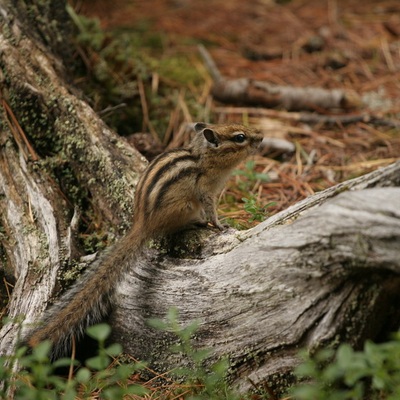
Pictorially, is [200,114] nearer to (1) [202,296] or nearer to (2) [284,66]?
(2) [284,66]

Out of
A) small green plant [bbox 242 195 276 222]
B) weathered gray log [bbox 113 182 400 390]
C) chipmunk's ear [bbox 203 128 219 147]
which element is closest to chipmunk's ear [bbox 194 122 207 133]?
chipmunk's ear [bbox 203 128 219 147]

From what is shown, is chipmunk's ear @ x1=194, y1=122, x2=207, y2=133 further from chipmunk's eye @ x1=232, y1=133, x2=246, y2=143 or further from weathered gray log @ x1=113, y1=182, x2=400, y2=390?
weathered gray log @ x1=113, y1=182, x2=400, y2=390

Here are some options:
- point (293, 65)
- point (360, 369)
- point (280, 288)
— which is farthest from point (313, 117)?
point (360, 369)

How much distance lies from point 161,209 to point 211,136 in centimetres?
75

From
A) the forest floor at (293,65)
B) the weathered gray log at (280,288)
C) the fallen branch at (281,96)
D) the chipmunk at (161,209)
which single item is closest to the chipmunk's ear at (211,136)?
the chipmunk at (161,209)

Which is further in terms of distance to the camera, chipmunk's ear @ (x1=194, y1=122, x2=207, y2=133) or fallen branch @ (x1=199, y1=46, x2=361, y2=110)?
fallen branch @ (x1=199, y1=46, x2=361, y2=110)

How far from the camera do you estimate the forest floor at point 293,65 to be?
5.15m

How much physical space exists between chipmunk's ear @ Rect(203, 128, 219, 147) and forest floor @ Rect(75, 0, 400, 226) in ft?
1.41

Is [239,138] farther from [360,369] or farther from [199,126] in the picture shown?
[360,369]

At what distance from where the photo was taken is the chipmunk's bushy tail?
311 cm

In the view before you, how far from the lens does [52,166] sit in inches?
163

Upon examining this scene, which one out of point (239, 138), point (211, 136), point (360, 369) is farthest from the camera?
point (239, 138)

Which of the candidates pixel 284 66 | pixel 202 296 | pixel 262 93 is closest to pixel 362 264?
pixel 202 296

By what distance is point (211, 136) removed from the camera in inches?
157
